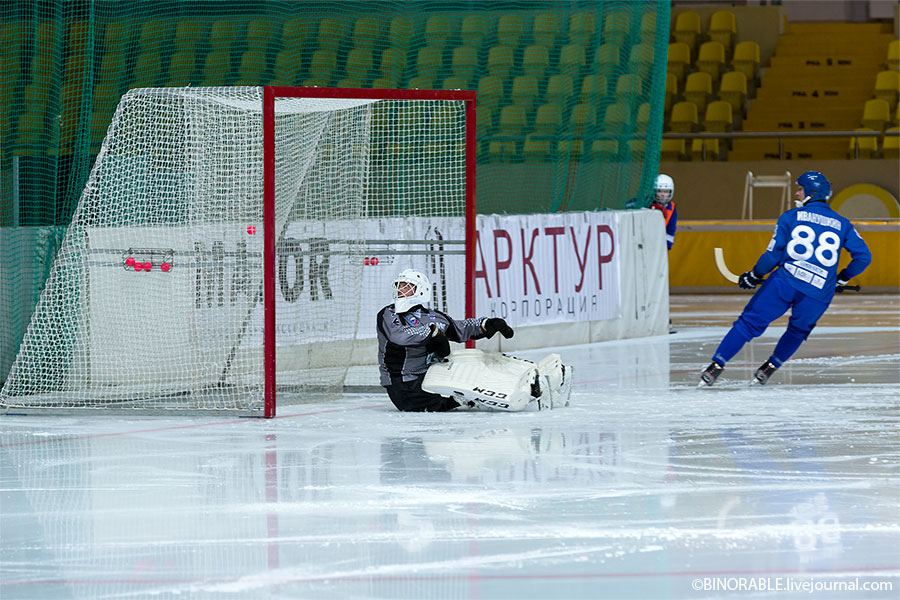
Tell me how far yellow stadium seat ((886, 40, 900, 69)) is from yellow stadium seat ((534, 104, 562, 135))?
11571 millimetres

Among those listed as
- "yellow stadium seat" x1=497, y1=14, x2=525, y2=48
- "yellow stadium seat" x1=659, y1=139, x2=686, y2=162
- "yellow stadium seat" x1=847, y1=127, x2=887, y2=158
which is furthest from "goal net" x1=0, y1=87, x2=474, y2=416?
"yellow stadium seat" x1=847, y1=127, x2=887, y2=158

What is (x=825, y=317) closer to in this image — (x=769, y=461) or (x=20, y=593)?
(x=769, y=461)

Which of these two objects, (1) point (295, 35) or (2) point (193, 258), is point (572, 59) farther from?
(2) point (193, 258)

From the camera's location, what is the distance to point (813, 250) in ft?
29.4

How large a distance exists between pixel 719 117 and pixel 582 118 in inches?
391

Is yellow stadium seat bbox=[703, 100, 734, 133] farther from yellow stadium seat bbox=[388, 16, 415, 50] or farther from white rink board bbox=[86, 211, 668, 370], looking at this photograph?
yellow stadium seat bbox=[388, 16, 415, 50]

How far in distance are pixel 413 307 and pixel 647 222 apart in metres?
5.57

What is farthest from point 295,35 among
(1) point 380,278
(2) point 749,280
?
(2) point 749,280

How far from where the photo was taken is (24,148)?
A: 9.28m

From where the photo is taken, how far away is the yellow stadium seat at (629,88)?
507 inches

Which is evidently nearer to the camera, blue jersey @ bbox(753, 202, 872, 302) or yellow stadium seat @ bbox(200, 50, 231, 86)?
blue jersey @ bbox(753, 202, 872, 302)

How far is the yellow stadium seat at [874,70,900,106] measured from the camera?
854 inches

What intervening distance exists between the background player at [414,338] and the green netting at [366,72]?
2615 millimetres

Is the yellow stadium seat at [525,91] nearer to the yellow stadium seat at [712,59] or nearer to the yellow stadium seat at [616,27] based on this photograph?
the yellow stadium seat at [616,27]
